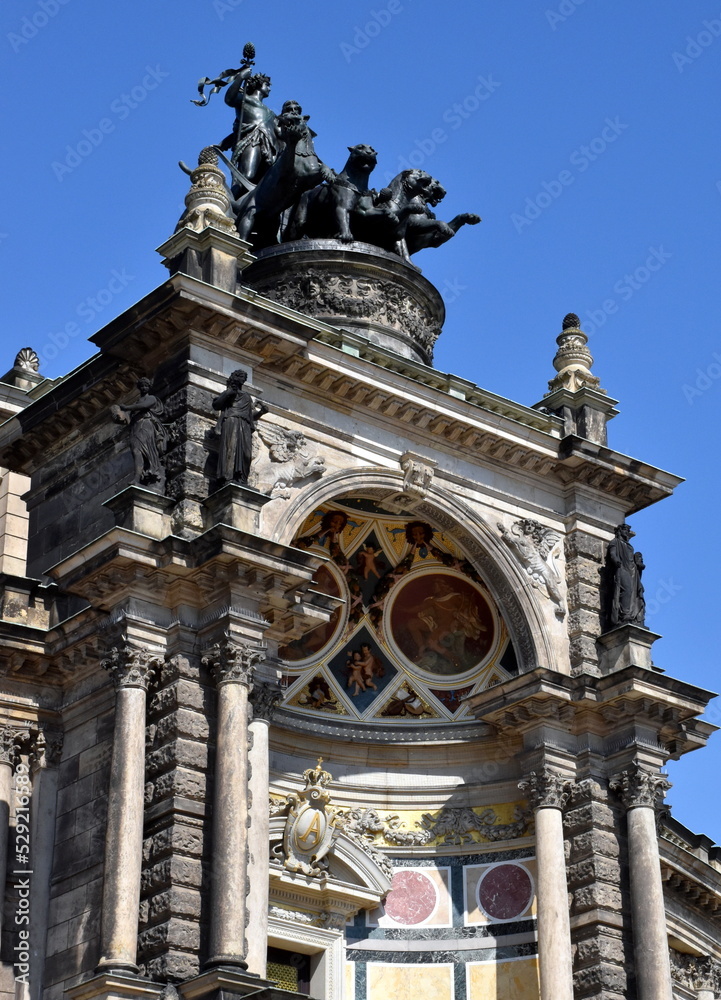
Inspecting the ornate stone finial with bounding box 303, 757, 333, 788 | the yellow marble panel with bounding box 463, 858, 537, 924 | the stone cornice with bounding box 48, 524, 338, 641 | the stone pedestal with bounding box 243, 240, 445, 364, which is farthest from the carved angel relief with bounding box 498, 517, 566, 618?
the stone cornice with bounding box 48, 524, 338, 641

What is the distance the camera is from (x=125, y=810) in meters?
20.3

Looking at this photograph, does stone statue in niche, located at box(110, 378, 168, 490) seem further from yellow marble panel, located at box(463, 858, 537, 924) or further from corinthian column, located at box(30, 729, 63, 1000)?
yellow marble panel, located at box(463, 858, 537, 924)

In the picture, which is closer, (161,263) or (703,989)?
(161,263)

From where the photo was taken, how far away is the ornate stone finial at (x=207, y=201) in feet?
79.9

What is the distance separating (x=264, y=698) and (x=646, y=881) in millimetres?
5890

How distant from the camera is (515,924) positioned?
24.7 metres

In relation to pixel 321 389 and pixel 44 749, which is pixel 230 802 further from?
pixel 321 389

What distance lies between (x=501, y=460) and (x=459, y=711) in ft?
12.1

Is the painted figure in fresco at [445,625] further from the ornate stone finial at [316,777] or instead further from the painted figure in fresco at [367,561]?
the ornate stone finial at [316,777]

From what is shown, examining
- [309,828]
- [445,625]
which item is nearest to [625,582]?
[445,625]

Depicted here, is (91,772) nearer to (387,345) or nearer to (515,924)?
(515,924)

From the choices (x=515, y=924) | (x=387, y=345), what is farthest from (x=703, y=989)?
(x=387, y=345)

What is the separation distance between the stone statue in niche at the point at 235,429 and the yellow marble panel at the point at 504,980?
7688 mm

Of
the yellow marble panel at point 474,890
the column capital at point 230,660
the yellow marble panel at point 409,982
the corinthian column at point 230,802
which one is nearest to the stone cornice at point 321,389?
the column capital at point 230,660
